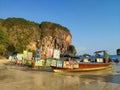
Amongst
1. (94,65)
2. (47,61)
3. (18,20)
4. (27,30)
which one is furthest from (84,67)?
(18,20)

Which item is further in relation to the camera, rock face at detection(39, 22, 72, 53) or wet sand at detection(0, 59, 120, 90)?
rock face at detection(39, 22, 72, 53)

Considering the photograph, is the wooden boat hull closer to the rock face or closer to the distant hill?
the distant hill

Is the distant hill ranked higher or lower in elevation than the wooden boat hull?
higher

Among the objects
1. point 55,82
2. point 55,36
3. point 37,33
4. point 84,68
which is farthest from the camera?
point 55,36

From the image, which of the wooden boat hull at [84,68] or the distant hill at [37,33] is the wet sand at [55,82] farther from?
the distant hill at [37,33]

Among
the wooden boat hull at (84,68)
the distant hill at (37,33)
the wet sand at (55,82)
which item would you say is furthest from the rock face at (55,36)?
the wet sand at (55,82)

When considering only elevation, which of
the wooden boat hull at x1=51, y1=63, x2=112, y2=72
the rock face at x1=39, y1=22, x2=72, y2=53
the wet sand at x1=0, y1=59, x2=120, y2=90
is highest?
the rock face at x1=39, y1=22, x2=72, y2=53

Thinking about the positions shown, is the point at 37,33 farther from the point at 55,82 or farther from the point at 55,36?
the point at 55,82

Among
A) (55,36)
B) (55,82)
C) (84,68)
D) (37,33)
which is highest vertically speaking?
(37,33)

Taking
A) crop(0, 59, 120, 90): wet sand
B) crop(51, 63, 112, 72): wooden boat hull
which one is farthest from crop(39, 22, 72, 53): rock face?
crop(0, 59, 120, 90): wet sand

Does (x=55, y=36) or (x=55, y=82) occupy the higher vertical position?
(x=55, y=36)

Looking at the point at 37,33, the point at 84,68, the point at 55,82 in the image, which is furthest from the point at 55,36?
the point at 55,82

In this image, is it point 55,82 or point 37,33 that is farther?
point 37,33

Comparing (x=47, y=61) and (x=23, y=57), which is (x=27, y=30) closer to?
(x=23, y=57)
